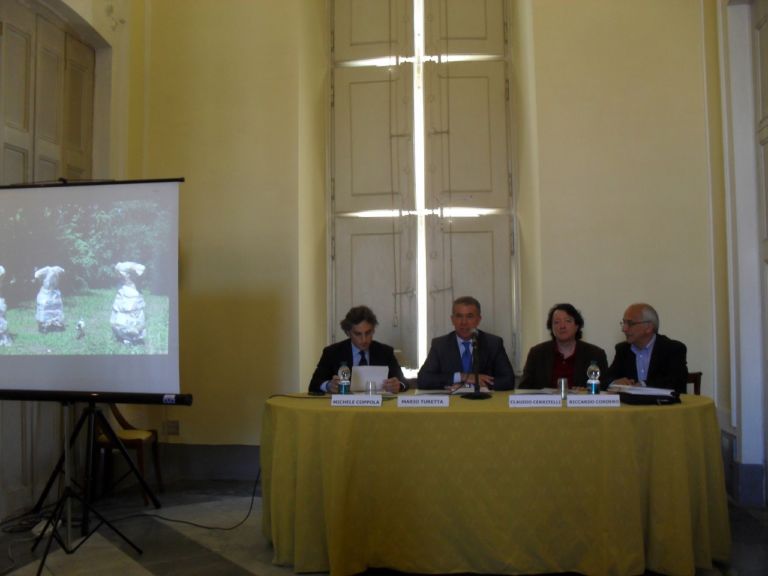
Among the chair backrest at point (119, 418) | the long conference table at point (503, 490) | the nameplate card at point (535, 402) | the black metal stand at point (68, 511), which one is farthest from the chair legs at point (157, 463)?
the nameplate card at point (535, 402)

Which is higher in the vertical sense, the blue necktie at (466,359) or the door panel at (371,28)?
the door panel at (371,28)

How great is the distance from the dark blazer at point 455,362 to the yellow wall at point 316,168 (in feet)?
3.19

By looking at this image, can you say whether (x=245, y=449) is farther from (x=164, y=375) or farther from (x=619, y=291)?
(x=619, y=291)

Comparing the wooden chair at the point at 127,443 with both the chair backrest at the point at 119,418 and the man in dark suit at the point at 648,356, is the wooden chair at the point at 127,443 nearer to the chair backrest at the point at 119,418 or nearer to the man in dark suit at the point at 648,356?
the chair backrest at the point at 119,418

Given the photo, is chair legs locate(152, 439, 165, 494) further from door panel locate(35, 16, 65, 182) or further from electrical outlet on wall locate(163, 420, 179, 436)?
door panel locate(35, 16, 65, 182)

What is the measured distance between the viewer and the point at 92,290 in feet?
11.8

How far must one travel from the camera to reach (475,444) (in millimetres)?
3043

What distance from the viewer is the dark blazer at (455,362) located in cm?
418

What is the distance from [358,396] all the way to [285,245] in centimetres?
222

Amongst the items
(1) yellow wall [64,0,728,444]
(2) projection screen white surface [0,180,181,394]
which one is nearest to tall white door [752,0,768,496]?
(1) yellow wall [64,0,728,444]

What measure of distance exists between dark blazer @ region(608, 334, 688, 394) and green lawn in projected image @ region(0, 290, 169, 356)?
94.8 inches

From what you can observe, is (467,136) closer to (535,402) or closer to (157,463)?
(535,402)

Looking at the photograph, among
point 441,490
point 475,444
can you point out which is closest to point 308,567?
point 441,490

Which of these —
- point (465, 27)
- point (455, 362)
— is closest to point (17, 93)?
point (455, 362)
